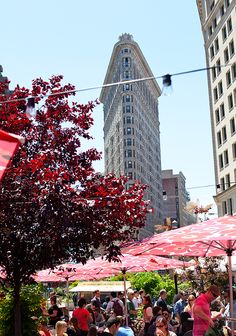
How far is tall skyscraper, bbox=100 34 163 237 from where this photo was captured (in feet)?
375

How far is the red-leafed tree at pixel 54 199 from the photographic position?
8.71 m

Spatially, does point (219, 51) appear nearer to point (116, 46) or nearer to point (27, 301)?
point (27, 301)

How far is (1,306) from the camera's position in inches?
426

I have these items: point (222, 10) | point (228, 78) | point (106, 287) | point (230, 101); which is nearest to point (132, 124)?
point (222, 10)

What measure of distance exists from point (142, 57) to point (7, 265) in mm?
120475

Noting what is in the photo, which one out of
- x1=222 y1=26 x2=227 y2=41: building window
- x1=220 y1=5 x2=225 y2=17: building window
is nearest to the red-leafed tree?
x1=222 y1=26 x2=227 y2=41: building window

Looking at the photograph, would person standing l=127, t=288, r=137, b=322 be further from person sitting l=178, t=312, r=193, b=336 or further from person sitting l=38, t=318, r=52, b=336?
person sitting l=38, t=318, r=52, b=336

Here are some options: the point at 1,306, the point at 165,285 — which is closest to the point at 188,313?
the point at 1,306

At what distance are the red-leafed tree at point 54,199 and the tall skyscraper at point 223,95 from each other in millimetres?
36643

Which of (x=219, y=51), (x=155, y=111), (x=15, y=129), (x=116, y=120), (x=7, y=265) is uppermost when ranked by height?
(x=155, y=111)

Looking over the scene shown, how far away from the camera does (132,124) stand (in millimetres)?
114375

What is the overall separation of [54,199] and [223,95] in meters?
44.0

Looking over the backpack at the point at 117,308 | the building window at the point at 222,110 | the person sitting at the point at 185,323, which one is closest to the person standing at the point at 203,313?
the person sitting at the point at 185,323

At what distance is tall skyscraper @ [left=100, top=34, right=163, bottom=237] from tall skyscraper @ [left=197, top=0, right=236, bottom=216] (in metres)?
51.9
